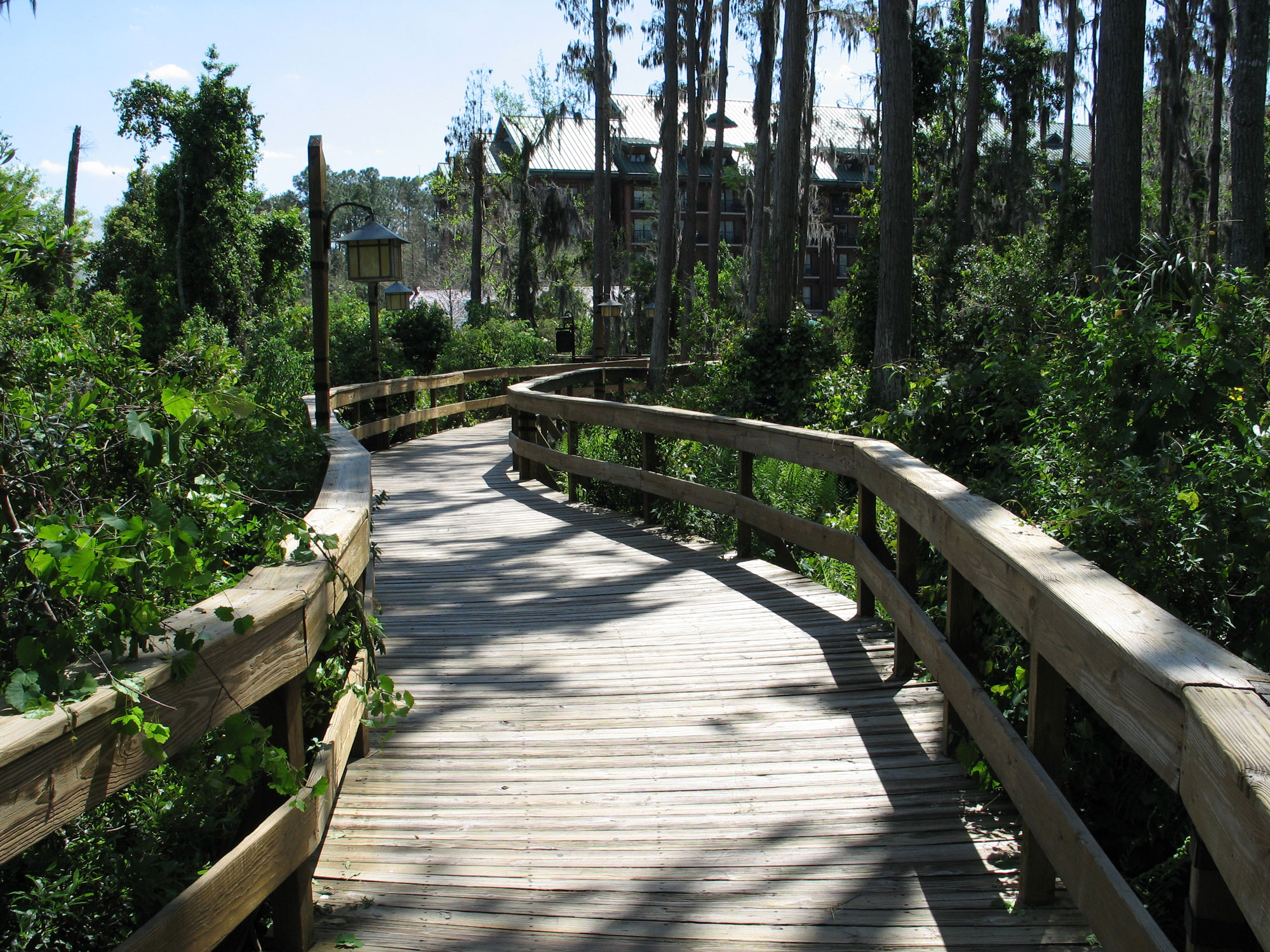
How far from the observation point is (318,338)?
744 cm

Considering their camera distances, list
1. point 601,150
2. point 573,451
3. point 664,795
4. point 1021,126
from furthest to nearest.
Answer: point 1021,126
point 601,150
point 573,451
point 664,795

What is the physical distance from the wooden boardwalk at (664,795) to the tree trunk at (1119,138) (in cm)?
610

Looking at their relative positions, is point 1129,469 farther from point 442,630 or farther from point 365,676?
point 442,630

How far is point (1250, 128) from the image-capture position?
43.7ft

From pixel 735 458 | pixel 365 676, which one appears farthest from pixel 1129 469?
pixel 735 458

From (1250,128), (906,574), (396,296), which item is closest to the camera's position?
(906,574)

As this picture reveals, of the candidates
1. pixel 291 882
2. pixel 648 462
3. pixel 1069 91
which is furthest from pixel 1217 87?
pixel 291 882

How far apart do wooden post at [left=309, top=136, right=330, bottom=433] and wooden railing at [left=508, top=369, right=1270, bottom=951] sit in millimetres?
4059

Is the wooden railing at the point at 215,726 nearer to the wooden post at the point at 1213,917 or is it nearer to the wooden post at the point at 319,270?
the wooden post at the point at 1213,917

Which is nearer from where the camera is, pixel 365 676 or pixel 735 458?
pixel 365 676

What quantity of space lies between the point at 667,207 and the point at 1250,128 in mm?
10910

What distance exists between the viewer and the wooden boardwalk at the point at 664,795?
2.88 metres

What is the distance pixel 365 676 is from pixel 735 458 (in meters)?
7.21

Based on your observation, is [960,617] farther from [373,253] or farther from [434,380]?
[434,380]
